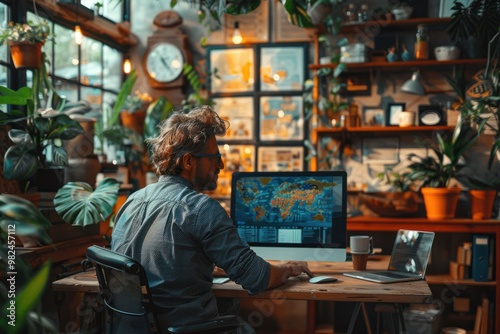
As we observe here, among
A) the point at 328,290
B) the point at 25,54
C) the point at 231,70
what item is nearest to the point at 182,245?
the point at 328,290

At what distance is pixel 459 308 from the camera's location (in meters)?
4.96

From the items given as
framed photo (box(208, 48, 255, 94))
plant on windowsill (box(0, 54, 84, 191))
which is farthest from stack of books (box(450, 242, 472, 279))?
plant on windowsill (box(0, 54, 84, 191))

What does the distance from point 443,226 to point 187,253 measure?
9.96ft

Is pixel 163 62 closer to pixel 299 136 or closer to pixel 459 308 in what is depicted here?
pixel 299 136

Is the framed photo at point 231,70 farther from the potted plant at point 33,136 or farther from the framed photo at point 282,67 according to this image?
the potted plant at point 33,136

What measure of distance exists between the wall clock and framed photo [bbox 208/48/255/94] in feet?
0.82

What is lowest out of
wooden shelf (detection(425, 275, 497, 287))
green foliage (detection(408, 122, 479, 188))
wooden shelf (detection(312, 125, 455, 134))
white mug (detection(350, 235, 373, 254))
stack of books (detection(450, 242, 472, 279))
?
wooden shelf (detection(425, 275, 497, 287))

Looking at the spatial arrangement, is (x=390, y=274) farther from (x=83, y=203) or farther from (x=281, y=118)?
(x=281, y=118)

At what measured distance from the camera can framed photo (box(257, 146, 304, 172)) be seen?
18.2 ft

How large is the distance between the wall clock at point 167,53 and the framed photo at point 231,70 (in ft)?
0.82

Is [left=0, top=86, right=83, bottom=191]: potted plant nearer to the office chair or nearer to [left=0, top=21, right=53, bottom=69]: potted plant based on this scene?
[left=0, top=21, right=53, bottom=69]: potted plant

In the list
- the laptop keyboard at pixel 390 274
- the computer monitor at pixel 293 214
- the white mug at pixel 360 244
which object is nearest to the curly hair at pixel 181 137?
the computer monitor at pixel 293 214

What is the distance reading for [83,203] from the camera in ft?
11.8

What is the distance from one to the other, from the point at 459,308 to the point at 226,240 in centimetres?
333
